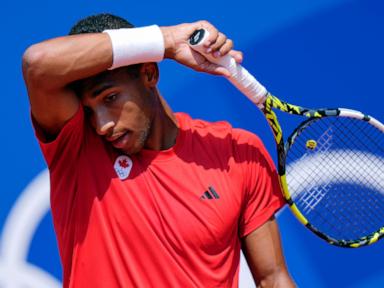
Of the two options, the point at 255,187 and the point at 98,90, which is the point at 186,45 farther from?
the point at 255,187

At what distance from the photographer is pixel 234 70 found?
2025mm

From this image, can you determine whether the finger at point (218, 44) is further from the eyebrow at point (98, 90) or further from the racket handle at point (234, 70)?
the eyebrow at point (98, 90)

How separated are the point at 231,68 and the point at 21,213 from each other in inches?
47.2

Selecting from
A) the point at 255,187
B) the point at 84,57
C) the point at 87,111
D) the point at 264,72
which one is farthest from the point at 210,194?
the point at 264,72

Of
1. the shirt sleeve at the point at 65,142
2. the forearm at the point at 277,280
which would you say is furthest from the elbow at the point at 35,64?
the forearm at the point at 277,280

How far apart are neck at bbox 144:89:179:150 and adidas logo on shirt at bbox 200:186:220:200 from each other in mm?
158

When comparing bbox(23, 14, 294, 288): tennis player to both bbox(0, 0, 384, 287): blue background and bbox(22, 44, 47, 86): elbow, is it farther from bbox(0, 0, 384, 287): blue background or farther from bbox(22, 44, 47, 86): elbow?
bbox(0, 0, 384, 287): blue background

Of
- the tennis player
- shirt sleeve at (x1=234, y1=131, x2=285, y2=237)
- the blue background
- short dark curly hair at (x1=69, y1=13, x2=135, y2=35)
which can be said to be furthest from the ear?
the blue background

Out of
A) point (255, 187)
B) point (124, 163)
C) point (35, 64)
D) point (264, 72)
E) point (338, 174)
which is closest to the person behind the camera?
point (35, 64)

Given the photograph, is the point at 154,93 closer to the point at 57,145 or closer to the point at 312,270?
the point at 57,145

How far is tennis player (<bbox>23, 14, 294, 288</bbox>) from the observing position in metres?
1.90

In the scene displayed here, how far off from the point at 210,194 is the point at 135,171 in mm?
198

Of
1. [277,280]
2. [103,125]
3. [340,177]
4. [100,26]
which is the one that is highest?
[100,26]

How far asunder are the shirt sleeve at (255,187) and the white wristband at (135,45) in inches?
15.5
